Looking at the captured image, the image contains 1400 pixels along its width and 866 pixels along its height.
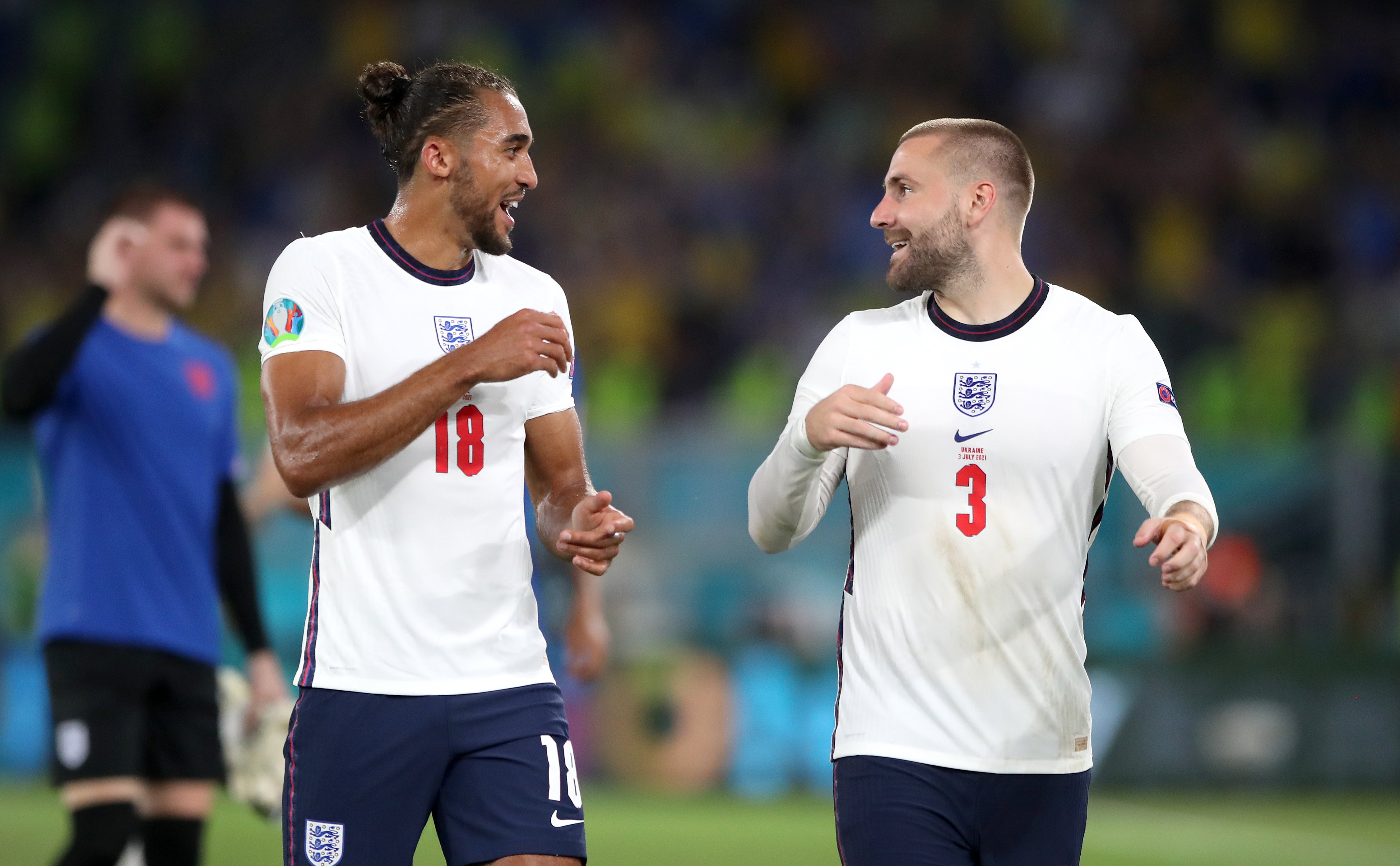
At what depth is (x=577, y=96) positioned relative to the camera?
18219 mm

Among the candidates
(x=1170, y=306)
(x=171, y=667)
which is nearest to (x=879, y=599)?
(x=171, y=667)

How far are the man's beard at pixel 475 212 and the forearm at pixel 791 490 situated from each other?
0.84m

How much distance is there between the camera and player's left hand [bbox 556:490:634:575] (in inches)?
156

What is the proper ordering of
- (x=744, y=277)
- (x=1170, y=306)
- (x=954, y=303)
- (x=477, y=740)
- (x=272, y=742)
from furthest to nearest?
1. (x=744, y=277)
2. (x=1170, y=306)
3. (x=272, y=742)
4. (x=954, y=303)
5. (x=477, y=740)

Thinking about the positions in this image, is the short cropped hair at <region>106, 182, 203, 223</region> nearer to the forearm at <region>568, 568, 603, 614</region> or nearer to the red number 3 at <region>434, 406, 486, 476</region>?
the forearm at <region>568, 568, 603, 614</region>

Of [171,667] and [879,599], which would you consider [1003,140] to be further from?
[171,667]

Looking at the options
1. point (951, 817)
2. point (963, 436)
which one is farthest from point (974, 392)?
point (951, 817)

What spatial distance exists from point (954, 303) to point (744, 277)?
39.7ft

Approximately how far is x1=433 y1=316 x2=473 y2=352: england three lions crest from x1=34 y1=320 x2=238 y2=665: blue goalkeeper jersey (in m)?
2.12

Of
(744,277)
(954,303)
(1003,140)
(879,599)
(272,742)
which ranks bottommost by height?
(272,742)

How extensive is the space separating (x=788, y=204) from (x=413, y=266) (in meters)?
13.1

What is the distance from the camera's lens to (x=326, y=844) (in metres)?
3.98

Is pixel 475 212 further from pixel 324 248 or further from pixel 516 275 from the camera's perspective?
pixel 324 248

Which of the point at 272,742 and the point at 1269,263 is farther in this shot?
the point at 1269,263
